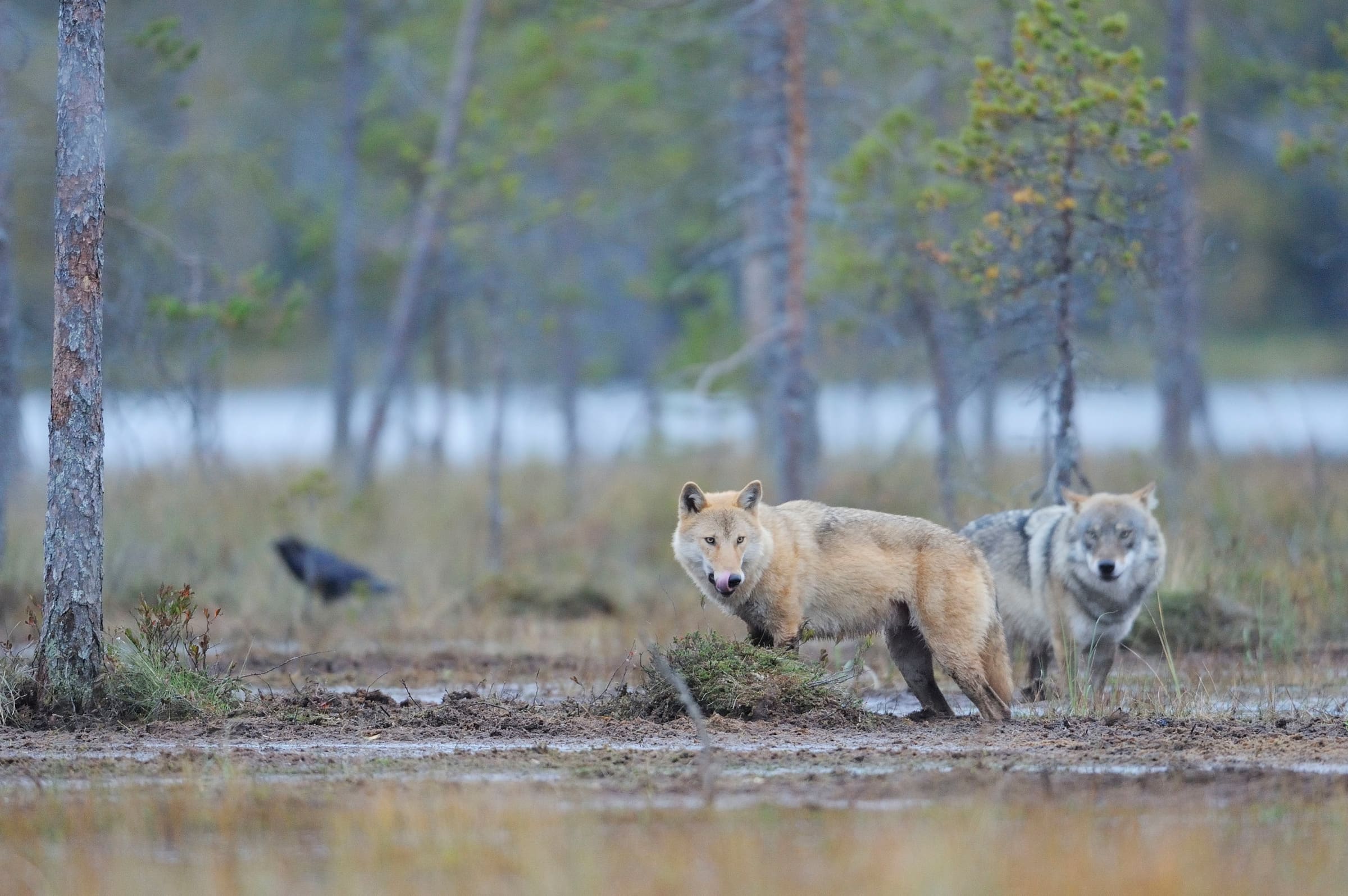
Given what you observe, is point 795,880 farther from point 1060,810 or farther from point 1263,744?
point 1263,744

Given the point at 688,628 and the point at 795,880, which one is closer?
the point at 795,880

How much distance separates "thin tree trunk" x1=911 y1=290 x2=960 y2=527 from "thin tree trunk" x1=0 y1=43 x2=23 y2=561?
896 cm

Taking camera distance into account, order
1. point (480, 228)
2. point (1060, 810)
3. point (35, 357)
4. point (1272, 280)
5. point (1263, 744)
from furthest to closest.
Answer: point (1272, 280)
point (480, 228)
point (35, 357)
point (1263, 744)
point (1060, 810)

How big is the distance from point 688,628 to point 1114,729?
509 centimetres

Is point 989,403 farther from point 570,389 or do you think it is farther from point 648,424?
point 648,424

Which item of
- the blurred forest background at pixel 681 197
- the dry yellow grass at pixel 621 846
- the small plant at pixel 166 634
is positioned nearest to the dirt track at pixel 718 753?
the dry yellow grass at pixel 621 846

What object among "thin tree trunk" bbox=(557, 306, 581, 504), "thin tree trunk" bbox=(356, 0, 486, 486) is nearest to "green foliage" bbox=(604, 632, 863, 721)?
"thin tree trunk" bbox=(557, 306, 581, 504)

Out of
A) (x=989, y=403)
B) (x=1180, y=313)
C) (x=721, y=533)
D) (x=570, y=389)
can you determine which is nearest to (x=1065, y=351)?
(x=721, y=533)

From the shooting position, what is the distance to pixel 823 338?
25.2 m

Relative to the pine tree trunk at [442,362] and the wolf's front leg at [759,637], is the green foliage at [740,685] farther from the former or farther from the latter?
the pine tree trunk at [442,362]

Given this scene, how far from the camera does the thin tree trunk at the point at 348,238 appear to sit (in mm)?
23016

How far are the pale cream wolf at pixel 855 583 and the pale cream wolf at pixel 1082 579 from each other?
849 millimetres

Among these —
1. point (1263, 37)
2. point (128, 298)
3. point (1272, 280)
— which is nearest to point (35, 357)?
point (128, 298)

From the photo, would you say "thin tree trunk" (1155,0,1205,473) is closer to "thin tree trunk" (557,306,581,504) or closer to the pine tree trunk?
"thin tree trunk" (557,306,581,504)
